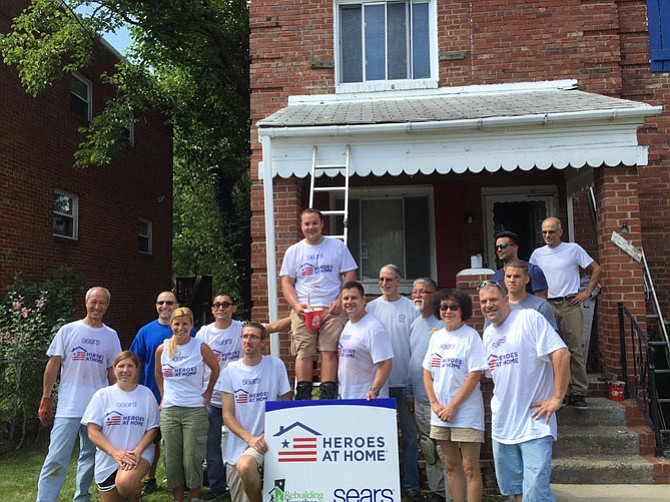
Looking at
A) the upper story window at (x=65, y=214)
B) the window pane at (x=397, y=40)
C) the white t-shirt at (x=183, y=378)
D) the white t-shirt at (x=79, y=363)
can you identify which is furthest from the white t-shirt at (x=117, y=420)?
the upper story window at (x=65, y=214)

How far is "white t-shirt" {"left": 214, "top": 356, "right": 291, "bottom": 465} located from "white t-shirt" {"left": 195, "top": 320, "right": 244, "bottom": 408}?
61 centimetres

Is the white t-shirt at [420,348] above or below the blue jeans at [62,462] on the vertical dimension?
above

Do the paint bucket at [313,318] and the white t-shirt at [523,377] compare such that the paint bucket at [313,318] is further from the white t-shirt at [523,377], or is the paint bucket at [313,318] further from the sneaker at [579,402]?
the sneaker at [579,402]

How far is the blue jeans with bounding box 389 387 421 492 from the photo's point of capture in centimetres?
484

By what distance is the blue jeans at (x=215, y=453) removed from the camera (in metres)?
5.18

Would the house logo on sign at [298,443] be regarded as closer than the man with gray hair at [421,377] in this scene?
Yes

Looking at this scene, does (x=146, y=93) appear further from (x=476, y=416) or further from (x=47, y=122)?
(x=476, y=416)

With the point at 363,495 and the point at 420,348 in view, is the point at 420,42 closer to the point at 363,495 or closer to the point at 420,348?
the point at 420,348

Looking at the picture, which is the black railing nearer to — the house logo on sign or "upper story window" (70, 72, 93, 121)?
the house logo on sign

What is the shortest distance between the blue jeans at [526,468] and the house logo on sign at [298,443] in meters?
1.26

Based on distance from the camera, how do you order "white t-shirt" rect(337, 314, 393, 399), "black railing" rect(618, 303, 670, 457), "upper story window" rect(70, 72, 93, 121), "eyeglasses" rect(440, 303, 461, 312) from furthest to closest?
"upper story window" rect(70, 72, 93, 121), "black railing" rect(618, 303, 670, 457), "white t-shirt" rect(337, 314, 393, 399), "eyeglasses" rect(440, 303, 461, 312)

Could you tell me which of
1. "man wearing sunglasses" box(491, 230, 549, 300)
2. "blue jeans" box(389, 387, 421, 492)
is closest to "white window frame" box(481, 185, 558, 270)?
"man wearing sunglasses" box(491, 230, 549, 300)

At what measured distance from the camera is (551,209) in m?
8.12

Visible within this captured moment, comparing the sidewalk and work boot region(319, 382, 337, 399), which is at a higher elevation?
work boot region(319, 382, 337, 399)
